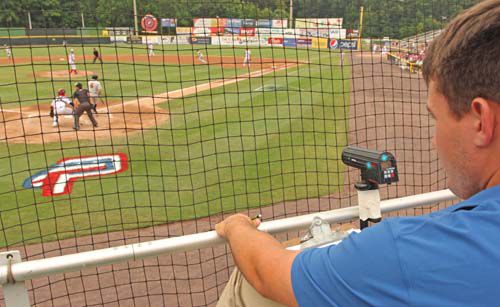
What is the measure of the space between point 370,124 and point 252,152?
5.20m

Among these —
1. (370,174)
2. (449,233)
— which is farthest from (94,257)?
(449,233)

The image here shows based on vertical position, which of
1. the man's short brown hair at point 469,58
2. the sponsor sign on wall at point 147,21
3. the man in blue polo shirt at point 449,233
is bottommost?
the man in blue polo shirt at point 449,233

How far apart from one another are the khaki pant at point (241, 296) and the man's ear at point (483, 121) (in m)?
0.77

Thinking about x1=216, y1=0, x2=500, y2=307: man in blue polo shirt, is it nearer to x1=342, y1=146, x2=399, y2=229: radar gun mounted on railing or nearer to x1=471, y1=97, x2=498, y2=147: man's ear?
x1=471, y1=97, x2=498, y2=147: man's ear

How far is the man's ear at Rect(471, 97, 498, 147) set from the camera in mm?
1070

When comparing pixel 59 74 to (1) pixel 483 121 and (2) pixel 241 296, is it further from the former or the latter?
(1) pixel 483 121

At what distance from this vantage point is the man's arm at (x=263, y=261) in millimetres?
1284

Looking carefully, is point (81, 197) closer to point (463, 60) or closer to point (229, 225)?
point (229, 225)

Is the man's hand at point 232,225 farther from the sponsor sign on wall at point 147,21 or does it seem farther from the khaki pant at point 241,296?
the sponsor sign on wall at point 147,21

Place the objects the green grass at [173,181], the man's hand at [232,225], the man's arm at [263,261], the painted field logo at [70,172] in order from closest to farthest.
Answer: the man's arm at [263,261]
the man's hand at [232,225]
the green grass at [173,181]
the painted field logo at [70,172]

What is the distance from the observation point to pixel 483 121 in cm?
109

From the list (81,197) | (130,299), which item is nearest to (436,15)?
(130,299)

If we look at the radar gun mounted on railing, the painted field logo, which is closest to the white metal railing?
the radar gun mounted on railing

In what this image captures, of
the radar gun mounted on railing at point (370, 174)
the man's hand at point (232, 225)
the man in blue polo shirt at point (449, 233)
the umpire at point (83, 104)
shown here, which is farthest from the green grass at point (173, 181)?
the man in blue polo shirt at point (449, 233)
